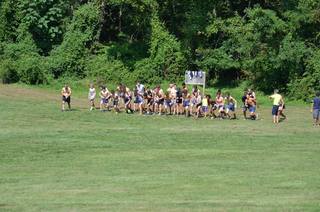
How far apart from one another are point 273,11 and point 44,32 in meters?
18.5

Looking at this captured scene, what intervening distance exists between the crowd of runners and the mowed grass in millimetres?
1282

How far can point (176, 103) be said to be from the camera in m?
38.7

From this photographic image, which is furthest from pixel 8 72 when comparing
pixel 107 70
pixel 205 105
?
pixel 205 105

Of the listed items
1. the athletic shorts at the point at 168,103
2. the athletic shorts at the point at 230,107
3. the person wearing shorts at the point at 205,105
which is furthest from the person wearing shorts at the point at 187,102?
the athletic shorts at the point at 230,107

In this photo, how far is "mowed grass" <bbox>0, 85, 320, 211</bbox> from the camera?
14570 millimetres

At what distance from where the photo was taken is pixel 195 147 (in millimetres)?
26375

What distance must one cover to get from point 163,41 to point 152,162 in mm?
30261

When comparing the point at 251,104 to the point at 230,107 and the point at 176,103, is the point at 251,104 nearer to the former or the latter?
the point at 230,107

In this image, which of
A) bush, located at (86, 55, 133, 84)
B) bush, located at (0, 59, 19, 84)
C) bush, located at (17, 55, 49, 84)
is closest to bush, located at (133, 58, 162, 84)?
bush, located at (86, 55, 133, 84)

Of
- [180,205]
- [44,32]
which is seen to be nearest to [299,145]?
[180,205]

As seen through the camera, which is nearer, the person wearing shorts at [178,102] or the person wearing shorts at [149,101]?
the person wearing shorts at [178,102]

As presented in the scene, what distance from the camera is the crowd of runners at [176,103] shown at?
122 ft

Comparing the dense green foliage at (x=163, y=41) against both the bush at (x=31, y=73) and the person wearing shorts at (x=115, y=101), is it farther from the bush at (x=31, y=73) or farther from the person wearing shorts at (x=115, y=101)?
the person wearing shorts at (x=115, y=101)

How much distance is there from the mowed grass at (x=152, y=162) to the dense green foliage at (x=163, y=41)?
840 cm
